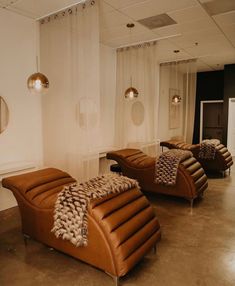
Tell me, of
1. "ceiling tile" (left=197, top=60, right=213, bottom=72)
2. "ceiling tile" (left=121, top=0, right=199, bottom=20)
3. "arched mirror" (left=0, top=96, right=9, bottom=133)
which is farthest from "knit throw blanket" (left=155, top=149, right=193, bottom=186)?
"ceiling tile" (left=197, top=60, right=213, bottom=72)

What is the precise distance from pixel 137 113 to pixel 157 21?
6.29 feet

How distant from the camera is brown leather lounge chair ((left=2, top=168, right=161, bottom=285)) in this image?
2197 millimetres

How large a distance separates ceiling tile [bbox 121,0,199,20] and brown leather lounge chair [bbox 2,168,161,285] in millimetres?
2701

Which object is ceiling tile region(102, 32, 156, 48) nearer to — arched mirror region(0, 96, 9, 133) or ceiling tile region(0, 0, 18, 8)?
ceiling tile region(0, 0, 18, 8)

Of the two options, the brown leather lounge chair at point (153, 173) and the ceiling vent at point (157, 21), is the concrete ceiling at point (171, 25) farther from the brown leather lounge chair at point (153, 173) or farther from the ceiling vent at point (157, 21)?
the brown leather lounge chair at point (153, 173)

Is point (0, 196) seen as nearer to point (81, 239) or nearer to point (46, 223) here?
point (46, 223)

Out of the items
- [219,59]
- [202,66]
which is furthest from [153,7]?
[202,66]

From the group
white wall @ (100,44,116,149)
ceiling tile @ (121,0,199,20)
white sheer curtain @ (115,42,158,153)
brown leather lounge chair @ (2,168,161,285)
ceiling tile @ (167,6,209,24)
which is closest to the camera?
brown leather lounge chair @ (2,168,161,285)

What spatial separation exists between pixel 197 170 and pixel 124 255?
263cm

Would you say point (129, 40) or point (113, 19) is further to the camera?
point (129, 40)

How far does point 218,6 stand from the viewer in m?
3.82

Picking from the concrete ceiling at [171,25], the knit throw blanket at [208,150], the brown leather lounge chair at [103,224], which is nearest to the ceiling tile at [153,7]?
the concrete ceiling at [171,25]

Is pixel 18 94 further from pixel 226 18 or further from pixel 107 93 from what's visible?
pixel 226 18

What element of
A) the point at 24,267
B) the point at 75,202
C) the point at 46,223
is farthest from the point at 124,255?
the point at 24,267
